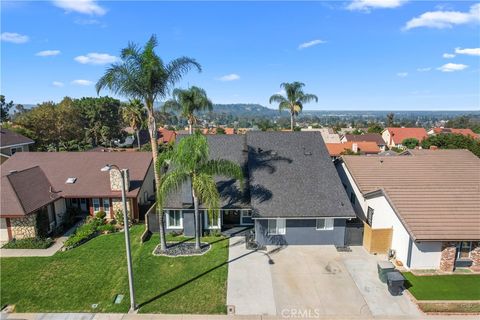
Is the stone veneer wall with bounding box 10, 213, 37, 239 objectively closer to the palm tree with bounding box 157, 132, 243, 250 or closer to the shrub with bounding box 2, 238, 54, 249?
the shrub with bounding box 2, 238, 54, 249

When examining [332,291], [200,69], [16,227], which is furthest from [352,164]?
[16,227]

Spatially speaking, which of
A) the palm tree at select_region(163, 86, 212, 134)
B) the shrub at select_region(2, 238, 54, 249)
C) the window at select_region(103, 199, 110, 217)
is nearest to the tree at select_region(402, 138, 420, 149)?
the palm tree at select_region(163, 86, 212, 134)

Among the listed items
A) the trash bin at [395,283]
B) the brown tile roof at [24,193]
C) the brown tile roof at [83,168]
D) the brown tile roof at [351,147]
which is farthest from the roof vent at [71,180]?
the brown tile roof at [351,147]

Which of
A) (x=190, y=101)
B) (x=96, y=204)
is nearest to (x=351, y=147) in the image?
(x=190, y=101)

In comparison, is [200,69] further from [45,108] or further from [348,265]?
[45,108]

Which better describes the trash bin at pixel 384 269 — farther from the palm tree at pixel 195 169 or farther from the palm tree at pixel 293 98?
the palm tree at pixel 293 98

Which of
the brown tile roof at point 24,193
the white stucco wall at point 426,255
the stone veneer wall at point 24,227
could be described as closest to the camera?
the white stucco wall at point 426,255

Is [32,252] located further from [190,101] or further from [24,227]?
[190,101]
